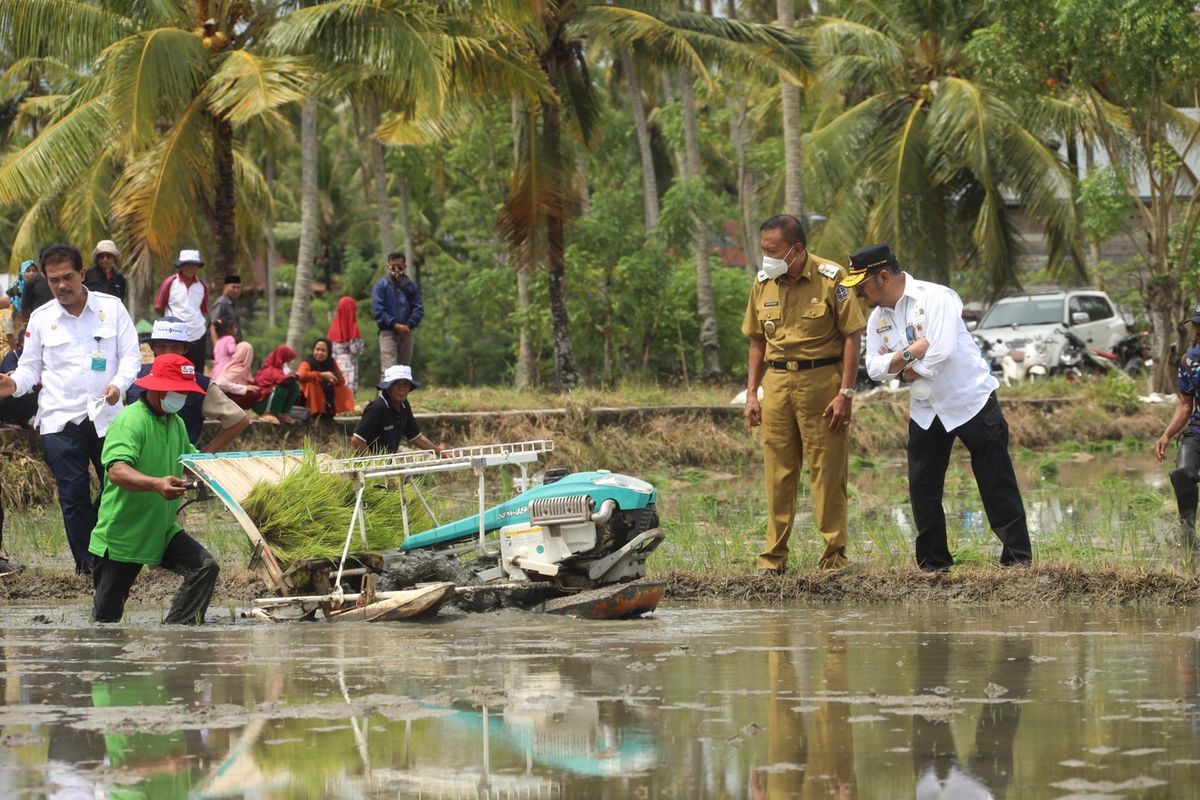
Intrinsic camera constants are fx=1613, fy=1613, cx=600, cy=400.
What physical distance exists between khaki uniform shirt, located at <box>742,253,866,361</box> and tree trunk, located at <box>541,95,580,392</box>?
12.7 meters

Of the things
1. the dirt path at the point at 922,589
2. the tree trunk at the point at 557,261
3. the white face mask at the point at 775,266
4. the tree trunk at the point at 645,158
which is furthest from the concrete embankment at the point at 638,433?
the tree trunk at the point at 645,158

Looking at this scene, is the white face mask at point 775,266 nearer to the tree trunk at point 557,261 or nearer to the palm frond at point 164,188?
the palm frond at point 164,188

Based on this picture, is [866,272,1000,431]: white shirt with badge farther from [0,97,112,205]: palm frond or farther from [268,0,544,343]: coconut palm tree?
[0,97,112,205]: palm frond

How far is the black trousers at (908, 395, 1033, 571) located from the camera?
9.20m

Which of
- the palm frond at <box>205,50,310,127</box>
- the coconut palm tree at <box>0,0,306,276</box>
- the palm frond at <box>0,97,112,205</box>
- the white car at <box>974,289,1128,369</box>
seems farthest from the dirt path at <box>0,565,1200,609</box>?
the white car at <box>974,289,1128,369</box>

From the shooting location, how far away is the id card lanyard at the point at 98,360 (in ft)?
32.5

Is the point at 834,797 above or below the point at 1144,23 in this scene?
below

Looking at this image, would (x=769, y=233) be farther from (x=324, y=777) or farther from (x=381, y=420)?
(x=324, y=777)

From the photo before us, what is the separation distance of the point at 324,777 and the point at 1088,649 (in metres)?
3.66

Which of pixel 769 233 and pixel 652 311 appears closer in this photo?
pixel 769 233

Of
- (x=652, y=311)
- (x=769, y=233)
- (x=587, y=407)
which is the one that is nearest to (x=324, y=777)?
(x=769, y=233)

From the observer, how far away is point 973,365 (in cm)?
920

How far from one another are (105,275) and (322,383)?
11.5 ft

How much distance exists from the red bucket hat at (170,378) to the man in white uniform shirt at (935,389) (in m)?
3.67
